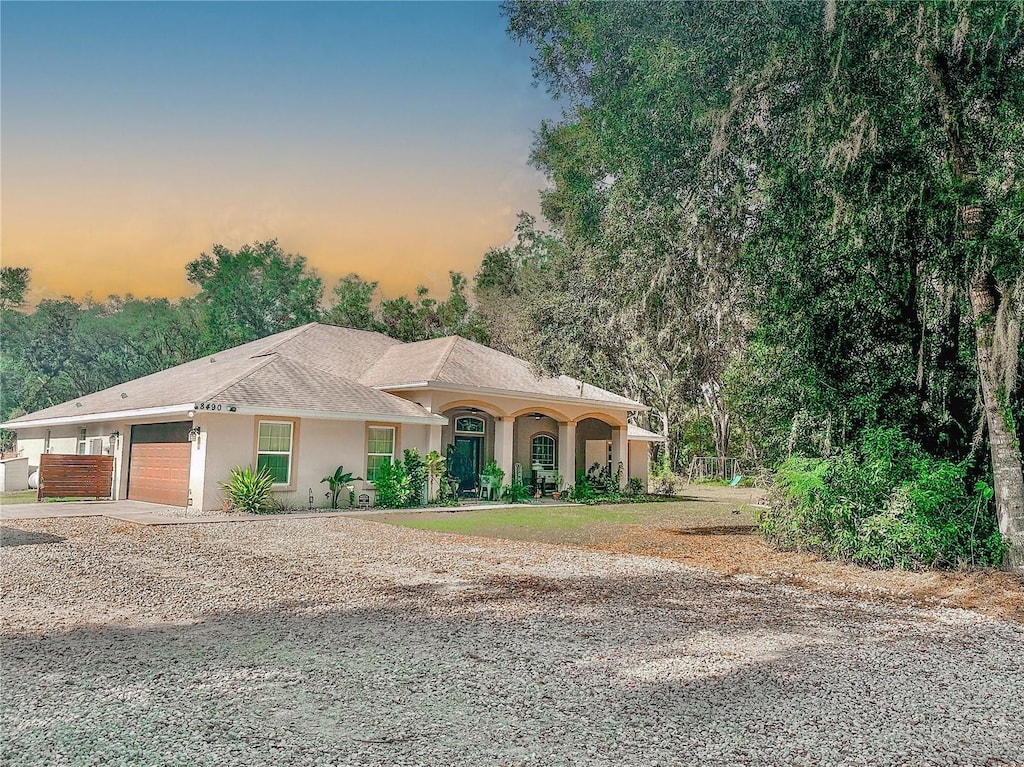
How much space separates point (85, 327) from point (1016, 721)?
5783cm

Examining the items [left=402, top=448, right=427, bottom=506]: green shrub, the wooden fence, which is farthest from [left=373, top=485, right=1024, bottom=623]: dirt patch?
the wooden fence

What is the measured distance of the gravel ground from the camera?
11.8ft

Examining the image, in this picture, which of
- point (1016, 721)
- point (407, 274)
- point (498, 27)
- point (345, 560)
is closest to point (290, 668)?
point (1016, 721)

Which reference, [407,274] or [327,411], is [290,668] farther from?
[407,274]

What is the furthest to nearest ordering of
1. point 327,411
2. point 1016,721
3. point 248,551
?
point 327,411
point 248,551
point 1016,721

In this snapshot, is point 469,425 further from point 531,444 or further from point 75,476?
point 75,476

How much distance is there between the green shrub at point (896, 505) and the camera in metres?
9.06

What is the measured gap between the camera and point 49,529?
1277 cm

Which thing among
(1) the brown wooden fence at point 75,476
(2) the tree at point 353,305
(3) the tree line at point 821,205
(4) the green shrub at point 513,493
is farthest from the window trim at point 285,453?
(2) the tree at point 353,305

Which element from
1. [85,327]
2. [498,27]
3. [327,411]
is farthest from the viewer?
[85,327]

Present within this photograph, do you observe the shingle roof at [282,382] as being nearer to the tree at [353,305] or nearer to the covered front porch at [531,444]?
the covered front porch at [531,444]

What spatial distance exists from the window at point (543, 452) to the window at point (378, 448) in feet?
18.4

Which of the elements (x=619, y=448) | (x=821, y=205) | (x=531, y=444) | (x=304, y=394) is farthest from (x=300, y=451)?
(x=821, y=205)

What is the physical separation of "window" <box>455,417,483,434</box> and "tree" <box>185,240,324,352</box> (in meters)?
25.5
